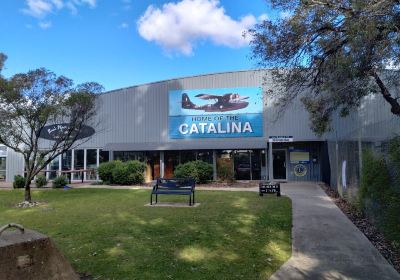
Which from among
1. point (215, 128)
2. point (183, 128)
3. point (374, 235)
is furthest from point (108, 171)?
point (374, 235)

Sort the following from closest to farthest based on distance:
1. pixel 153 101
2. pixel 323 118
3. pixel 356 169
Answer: pixel 356 169 → pixel 323 118 → pixel 153 101

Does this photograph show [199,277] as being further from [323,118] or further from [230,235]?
[323,118]

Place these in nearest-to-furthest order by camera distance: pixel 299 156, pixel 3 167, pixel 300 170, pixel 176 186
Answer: pixel 176 186, pixel 300 170, pixel 299 156, pixel 3 167

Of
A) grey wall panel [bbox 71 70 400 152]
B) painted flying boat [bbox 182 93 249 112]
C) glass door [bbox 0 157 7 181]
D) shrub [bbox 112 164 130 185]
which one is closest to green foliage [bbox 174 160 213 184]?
shrub [bbox 112 164 130 185]

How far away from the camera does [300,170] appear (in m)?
25.6

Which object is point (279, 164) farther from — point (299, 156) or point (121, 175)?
point (121, 175)

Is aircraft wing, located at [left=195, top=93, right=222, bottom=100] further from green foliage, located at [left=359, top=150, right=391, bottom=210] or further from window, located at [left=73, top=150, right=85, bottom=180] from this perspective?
green foliage, located at [left=359, top=150, right=391, bottom=210]

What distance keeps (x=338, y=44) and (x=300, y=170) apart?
1804 centimetres

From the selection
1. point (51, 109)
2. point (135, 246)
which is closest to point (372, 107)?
point (135, 246)

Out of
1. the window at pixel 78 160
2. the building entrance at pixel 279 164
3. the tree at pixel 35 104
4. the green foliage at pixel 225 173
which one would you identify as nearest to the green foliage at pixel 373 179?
the tree at pixel 35 104

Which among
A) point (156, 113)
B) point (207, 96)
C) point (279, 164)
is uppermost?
point (207, 96)

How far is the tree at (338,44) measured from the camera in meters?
6.97

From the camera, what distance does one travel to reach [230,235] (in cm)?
829

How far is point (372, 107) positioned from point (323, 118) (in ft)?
8.47
